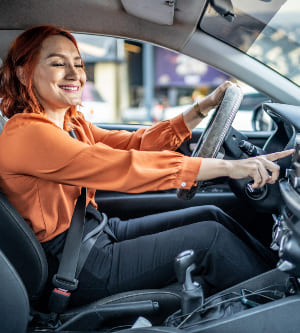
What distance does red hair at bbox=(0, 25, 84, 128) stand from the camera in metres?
1.35

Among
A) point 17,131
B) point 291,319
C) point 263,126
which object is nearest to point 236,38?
point 263,126

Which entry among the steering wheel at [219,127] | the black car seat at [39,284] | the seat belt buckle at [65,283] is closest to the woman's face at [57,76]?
the black car seat at [39,284]

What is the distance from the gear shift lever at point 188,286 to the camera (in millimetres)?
1252

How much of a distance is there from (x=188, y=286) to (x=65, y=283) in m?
0.40

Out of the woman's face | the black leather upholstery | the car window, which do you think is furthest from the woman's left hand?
the car window

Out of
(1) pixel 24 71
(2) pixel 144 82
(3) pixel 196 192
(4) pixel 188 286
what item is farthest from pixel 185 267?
(2) pixel 144 82

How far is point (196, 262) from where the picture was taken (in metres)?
1.37

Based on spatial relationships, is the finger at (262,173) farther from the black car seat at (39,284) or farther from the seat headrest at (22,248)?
the seat headrest at (22,248)

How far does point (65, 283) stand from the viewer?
4.11ft

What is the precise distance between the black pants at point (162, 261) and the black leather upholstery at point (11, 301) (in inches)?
8.3

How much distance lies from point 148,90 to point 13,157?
869 cm

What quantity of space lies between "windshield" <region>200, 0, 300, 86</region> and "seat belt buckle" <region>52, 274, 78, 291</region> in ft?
3.63

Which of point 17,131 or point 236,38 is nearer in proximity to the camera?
point 17,131

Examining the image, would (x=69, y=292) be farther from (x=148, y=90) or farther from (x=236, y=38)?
(x=148, y=90)
